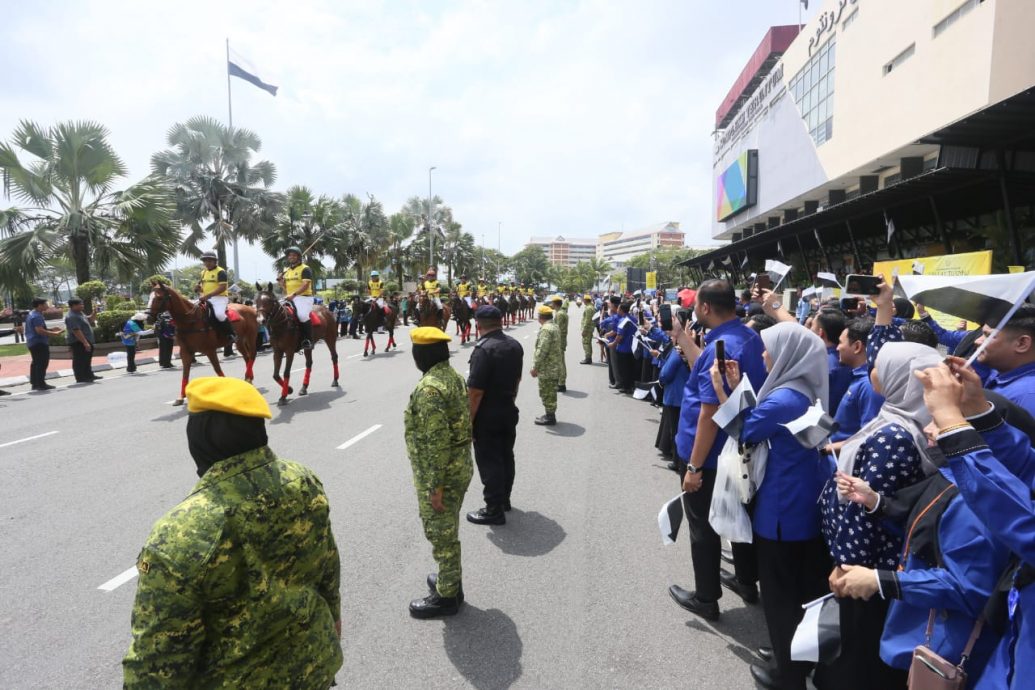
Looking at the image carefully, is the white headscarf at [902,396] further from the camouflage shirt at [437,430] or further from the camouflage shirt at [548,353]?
the camouflage shirt at [548,353]

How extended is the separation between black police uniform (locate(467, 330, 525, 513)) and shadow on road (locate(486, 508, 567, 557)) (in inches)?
8.1

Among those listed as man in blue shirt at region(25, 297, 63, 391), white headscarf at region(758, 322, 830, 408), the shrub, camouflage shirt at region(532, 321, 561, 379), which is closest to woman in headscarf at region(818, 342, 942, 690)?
white headscarf at region(758, 322, 830, 408)

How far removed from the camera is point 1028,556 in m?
1.51

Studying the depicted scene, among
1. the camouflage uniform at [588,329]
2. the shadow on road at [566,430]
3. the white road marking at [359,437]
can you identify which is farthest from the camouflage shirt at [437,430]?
the camouflage uniform at [588,329]

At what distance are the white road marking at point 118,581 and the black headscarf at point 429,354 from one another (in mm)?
2550

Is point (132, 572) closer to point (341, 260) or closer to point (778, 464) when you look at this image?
point (778, 464)

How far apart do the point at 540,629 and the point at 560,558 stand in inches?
34.6

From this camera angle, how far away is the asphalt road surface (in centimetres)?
294

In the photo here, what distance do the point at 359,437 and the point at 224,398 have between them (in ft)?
19.5

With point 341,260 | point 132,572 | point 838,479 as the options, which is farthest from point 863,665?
point 341,260

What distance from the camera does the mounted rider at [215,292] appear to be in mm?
10211

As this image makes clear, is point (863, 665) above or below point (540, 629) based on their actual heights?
above

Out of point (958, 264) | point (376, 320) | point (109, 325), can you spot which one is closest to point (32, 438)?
point (109, 325)

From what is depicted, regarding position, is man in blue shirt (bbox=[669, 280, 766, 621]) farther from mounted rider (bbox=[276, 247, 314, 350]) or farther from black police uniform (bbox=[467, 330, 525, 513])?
mounted rider (bbox=[276, 247, 314, 350])
